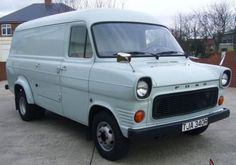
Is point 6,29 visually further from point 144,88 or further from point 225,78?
point 144,88

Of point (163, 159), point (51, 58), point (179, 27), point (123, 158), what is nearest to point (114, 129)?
point (123, 158)

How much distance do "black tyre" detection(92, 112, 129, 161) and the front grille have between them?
61 centimetres

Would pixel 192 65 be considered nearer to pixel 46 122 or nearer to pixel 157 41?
pixel 157 41

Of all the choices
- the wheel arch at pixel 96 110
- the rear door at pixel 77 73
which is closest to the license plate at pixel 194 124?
the wheel arch at pixel 96 110

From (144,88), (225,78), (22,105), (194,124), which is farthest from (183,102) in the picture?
(22,105)

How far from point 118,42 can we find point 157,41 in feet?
2.75

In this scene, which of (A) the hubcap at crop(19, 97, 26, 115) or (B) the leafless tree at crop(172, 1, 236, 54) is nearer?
(A) the hubcap at crop(19, 97, 26, 115)

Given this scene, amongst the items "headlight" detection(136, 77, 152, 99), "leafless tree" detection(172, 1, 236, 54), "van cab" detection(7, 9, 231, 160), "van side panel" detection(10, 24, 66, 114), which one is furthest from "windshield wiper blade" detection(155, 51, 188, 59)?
"leafless tree" detection(172, 1, 236, 54)

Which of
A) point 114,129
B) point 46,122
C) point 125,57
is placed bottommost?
point 46,122

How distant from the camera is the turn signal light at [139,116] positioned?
4.75 meters

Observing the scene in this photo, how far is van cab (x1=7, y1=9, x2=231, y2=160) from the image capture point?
190 inches

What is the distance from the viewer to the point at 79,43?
5996 mm

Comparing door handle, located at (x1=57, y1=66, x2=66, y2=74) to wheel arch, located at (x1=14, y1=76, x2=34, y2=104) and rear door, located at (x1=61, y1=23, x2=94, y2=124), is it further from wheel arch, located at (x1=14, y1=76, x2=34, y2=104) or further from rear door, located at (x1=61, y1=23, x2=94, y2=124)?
wheel arch, located at (x1=14, y1=76, x2=34, y2=104)

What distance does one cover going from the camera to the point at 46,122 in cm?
800
